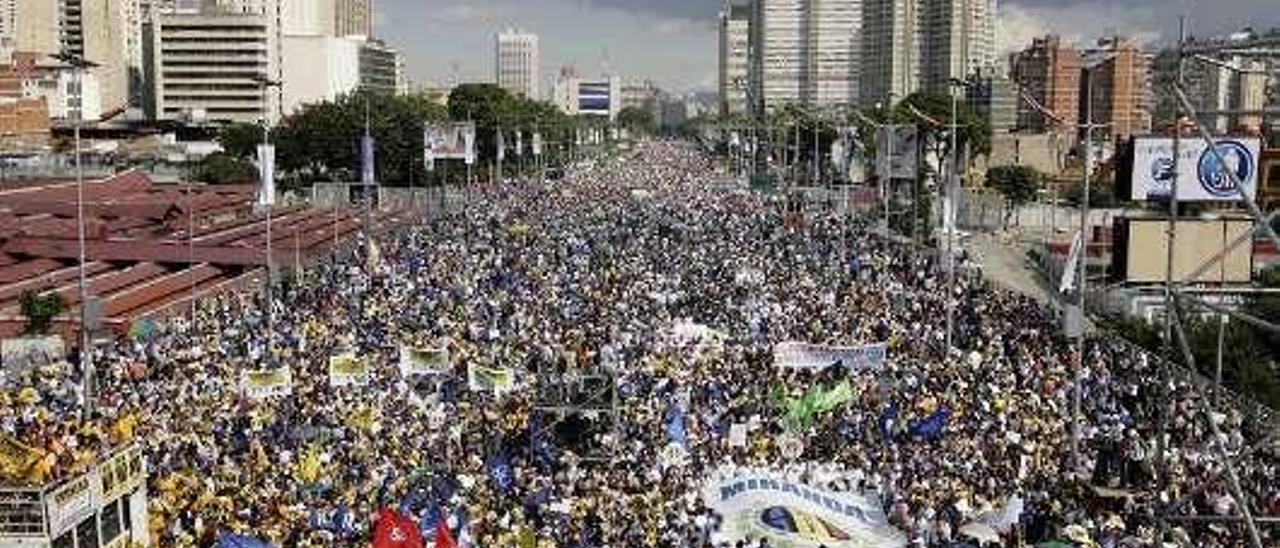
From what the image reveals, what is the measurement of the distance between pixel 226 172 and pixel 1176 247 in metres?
103

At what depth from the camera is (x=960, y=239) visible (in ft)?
204

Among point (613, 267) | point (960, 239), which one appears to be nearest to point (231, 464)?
point (613, 267)

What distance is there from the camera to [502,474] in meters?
22.7

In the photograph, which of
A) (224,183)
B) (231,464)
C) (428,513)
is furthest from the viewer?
(224,183)

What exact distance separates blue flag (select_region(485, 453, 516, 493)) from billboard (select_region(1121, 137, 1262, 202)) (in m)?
10.3

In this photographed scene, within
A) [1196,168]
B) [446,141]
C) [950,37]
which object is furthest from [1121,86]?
[950,37]

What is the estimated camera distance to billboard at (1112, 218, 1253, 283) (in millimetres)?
13383

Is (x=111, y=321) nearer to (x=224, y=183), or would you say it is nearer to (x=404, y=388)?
(x=404, y=388)

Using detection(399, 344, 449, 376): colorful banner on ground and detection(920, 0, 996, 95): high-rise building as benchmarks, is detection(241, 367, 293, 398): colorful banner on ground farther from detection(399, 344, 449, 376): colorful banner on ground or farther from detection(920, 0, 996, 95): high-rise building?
detection(920, 0, 996, 95): high-rise building

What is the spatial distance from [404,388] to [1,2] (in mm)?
185331

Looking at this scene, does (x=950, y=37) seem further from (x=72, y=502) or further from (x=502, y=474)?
(x=72, y=502)

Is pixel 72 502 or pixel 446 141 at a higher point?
pixel 446 141

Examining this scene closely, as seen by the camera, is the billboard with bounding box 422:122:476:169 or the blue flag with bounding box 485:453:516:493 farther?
the billboard with bounding box 422:122:476:169

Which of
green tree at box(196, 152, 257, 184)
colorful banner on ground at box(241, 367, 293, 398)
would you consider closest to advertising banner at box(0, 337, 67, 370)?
colorful banner on ground at box(241, 367, 293, 398)
